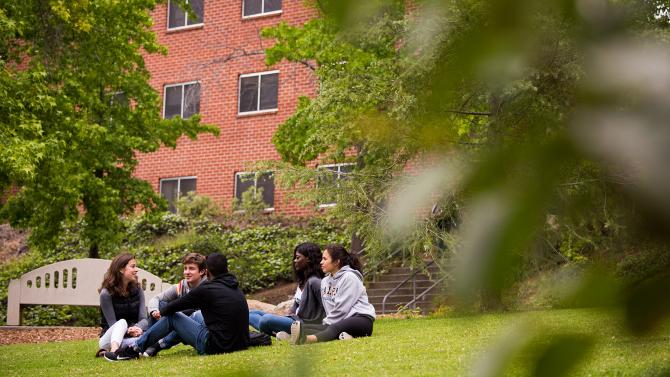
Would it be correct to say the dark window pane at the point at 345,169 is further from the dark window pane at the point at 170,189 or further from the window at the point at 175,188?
the dark window pane at the point at 170,189

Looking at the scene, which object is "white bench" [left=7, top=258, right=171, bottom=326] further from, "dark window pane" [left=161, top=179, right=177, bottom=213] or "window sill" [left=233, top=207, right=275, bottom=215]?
"dark window pane" [left=161, top=179, right=177, bottom=213]

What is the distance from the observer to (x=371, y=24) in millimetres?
643

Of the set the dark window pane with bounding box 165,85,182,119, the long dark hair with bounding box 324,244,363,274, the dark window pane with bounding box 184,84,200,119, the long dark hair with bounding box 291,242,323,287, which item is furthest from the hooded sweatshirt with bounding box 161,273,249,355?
the dark window pane with bounding box 165,85,182,119

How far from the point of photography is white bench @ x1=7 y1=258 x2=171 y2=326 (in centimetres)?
1631

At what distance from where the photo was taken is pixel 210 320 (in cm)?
925

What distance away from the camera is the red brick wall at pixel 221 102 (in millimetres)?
24297

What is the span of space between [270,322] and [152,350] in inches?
56.3

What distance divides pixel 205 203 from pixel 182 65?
13.2 feet

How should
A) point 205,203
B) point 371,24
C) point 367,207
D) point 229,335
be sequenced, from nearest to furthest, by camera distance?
point 371,24
point 229,335
point 367,207
point 205,203

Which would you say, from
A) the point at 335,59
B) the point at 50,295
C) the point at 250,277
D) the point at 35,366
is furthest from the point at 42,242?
the point at 35,366

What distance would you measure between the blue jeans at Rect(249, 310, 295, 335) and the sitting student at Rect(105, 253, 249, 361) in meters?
0.99

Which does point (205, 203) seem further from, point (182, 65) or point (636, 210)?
point (636, 210)

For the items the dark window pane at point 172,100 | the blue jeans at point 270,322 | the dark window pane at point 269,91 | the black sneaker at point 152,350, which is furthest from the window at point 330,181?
the dark window pane at point 172,100

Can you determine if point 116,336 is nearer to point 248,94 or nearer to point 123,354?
point 123,354
